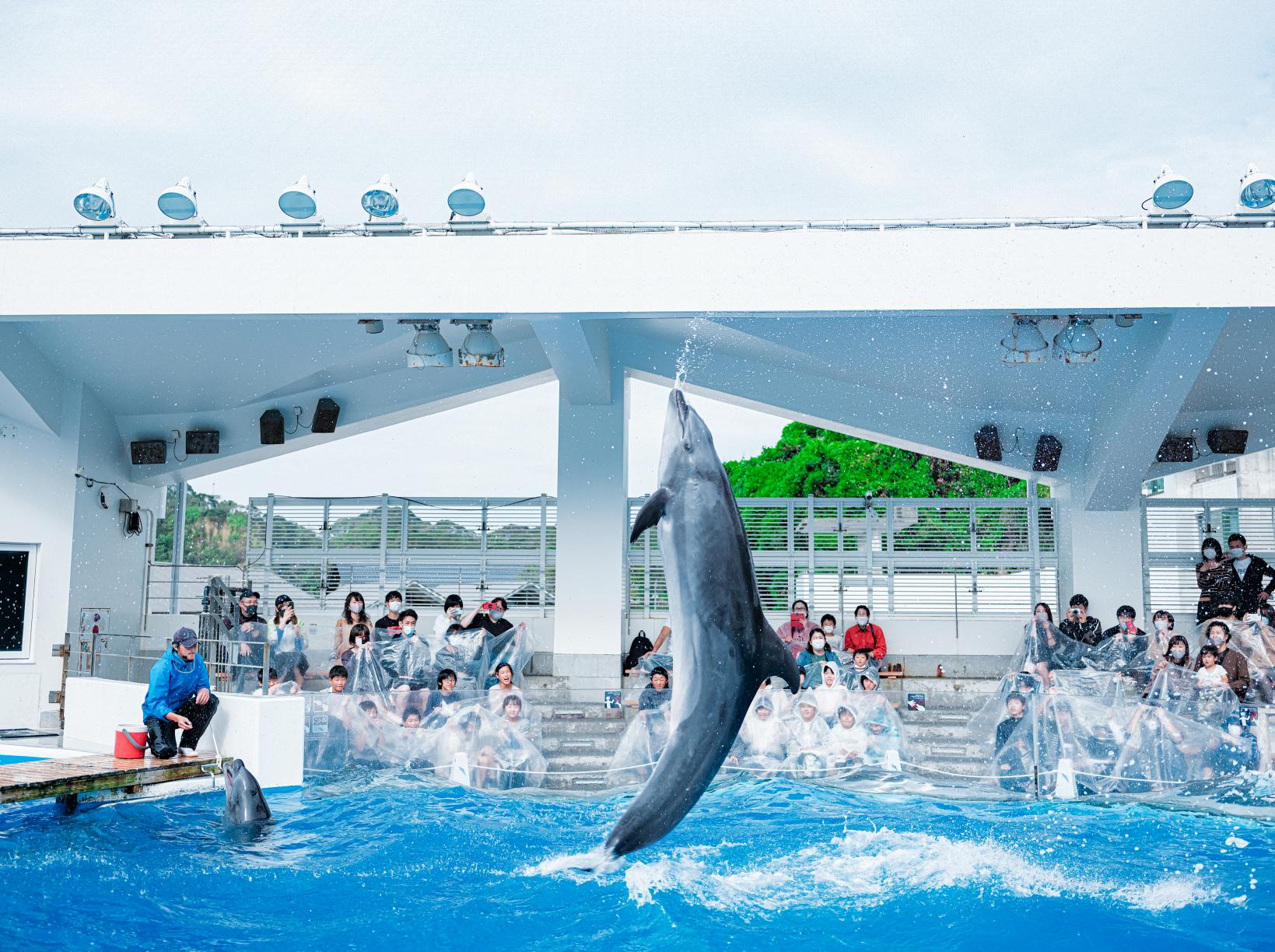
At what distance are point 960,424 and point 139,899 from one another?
1027 cm

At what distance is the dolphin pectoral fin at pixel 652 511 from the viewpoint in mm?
4273

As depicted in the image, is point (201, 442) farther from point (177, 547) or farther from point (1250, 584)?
point (1250, 584)

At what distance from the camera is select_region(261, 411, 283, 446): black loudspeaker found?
14.9m

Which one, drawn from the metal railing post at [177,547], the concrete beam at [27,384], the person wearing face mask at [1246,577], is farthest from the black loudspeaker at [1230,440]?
the concrete beam at [27,384]

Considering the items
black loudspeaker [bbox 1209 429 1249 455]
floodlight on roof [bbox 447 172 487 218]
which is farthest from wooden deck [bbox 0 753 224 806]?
black loudspeaker [bbox 1209 429 1249 455]

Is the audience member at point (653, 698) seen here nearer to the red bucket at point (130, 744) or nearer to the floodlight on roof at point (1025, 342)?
the red bucket at point (130, 744)

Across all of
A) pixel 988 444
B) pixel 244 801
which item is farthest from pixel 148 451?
pixel 988 444

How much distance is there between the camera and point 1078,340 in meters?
10.8

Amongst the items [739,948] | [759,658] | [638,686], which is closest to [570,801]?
[638,686]

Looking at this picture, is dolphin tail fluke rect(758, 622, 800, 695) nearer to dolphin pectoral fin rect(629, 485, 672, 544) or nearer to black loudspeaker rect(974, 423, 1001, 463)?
dolphin pectoral fin rect(629, 485, 672, 544)

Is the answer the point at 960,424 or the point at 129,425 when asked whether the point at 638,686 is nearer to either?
the point at 960,424

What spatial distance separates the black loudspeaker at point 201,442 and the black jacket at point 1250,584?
1209 centimetres

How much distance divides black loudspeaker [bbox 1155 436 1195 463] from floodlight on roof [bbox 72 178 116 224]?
11.6 meters

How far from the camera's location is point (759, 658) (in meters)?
4.48
